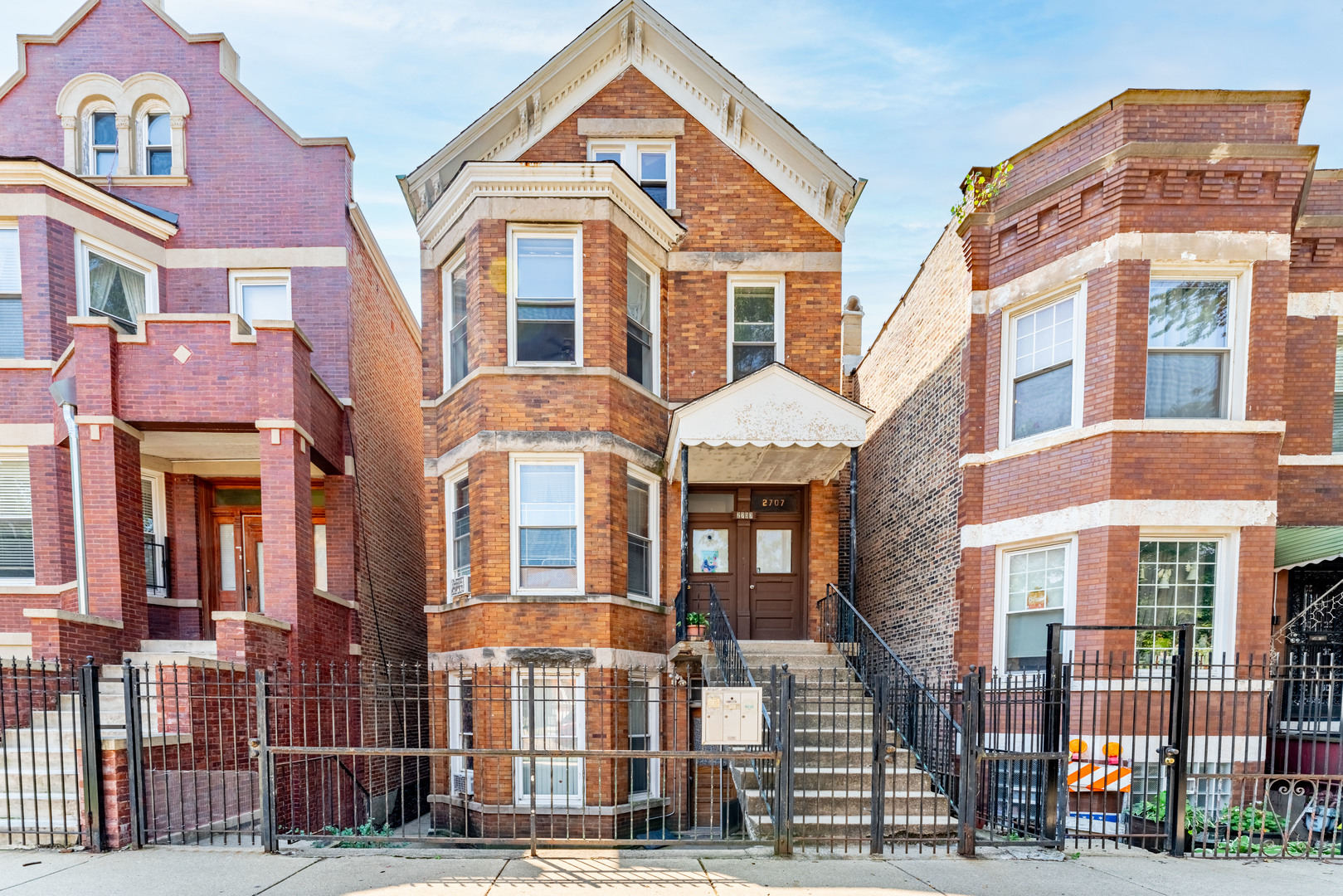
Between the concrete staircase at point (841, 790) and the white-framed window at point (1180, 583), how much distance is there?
3286 millimetres

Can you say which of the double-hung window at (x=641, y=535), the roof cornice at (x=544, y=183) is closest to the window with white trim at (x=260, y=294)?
the roof cornice at (x=544, y=183)

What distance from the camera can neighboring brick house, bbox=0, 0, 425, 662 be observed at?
869 cm

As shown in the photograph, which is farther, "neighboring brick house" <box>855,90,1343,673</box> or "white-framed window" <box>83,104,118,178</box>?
"white-framed window" <box>83,104,118,178</box>

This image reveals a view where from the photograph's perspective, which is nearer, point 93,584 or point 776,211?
point 93,584

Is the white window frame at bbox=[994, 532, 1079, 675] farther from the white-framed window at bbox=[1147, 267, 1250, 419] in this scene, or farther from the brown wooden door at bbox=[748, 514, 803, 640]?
the brown wooden door at bbox=[748, 514, 803, 640]

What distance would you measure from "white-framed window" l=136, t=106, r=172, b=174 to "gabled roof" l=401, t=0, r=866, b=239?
3.96 meters

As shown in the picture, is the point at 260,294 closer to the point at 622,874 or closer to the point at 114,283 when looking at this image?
the point at 114,283

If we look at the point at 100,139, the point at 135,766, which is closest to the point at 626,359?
the point at 135,766

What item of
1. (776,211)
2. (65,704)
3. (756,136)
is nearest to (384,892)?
(65,704)

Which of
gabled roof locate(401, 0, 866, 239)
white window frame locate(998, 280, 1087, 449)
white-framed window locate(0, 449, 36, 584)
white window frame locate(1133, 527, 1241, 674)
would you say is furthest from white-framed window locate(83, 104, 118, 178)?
white window frame locate(1133, 527, 1241, 674)

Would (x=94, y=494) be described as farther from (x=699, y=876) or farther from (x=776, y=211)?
(x=776, y=211)

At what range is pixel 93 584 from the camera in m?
8.32

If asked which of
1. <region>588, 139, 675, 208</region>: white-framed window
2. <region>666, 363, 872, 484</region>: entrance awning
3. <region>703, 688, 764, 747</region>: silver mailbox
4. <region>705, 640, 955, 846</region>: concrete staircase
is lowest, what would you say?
<region>705, 640, 955, 846</region>: concrete staircase

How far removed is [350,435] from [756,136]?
8319 millimetres
